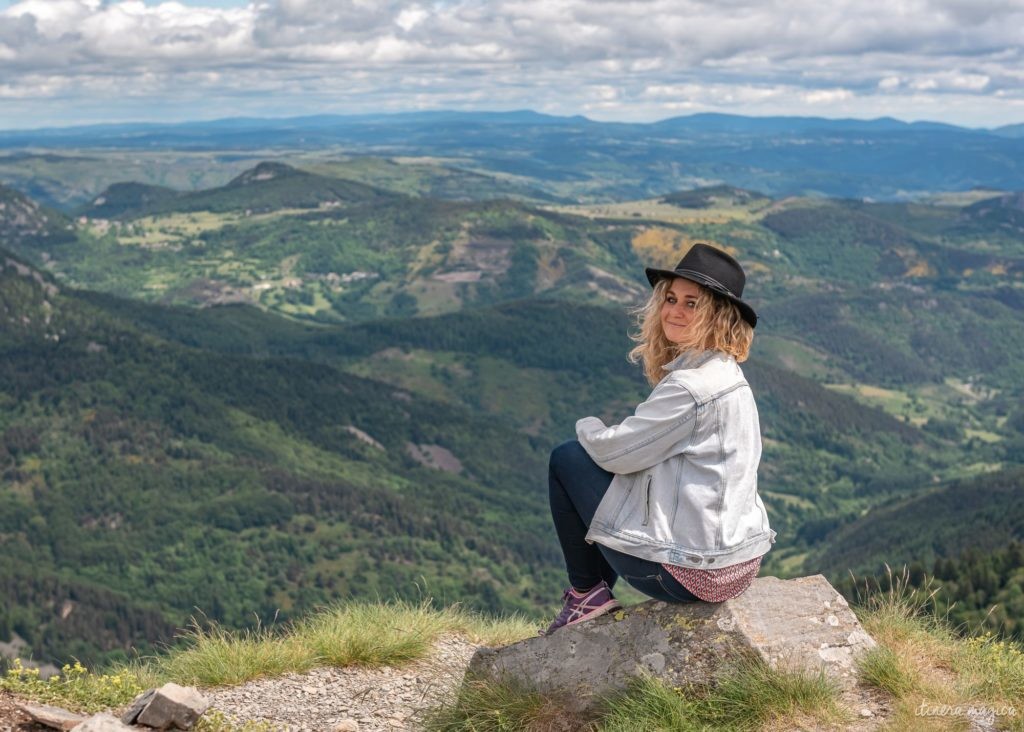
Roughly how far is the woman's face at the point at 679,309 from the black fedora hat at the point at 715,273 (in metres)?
0.17

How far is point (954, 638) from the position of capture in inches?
674

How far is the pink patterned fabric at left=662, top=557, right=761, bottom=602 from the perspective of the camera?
13438 millimetres

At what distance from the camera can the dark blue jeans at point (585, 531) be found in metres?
13.6

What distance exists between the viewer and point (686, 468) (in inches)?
512

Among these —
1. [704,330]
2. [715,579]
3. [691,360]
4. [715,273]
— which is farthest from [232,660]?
[715,273]

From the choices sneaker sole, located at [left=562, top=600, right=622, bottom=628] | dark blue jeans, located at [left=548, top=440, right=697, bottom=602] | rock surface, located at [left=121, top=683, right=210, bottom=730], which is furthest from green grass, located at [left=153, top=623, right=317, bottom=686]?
dark blue jeans, located at [left=548, top=440, right=697, bottom=602]

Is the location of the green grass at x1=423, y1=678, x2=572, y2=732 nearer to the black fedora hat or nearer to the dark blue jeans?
the dark blue jeans

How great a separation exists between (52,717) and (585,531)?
7.82m

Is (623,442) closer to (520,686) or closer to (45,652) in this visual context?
(520,686)

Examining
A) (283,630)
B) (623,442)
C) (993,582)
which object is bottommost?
(993,582)

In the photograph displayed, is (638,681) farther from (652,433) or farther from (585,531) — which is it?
(652,433)

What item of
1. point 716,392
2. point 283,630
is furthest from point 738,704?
point 283,630

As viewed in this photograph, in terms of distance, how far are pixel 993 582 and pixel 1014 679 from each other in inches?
4820

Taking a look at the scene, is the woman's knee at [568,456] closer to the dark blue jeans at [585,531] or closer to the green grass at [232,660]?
the dark blue jeans at [585,531]
